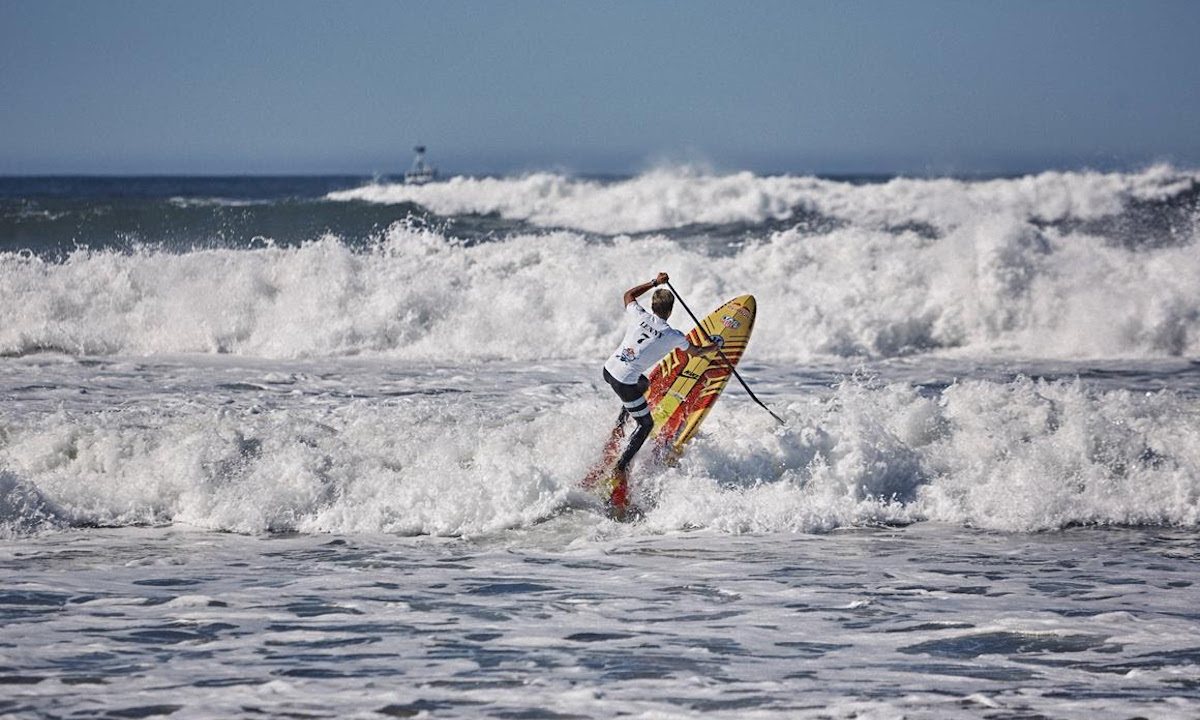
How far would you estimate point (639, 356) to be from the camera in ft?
33.1

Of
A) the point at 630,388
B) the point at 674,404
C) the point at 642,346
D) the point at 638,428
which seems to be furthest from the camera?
the point at 674,404

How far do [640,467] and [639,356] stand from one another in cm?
115

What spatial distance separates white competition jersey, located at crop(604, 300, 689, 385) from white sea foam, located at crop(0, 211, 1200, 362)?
7871 mm

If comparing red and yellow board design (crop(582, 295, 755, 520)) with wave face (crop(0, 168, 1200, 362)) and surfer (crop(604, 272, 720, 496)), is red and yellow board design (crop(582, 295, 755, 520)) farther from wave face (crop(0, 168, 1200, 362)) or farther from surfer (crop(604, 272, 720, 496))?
wave face (crop(0, 168, 1200, 362))

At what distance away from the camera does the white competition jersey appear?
999 centimetres

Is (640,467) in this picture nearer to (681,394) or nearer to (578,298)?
(681,394)

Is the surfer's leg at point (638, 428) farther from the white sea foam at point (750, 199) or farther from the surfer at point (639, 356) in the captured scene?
the white sea foam at point (750, 199)

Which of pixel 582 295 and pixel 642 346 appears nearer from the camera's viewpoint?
pixel 642 346

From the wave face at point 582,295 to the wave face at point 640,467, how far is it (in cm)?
637

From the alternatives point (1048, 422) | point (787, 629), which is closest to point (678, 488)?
point (787, 629)

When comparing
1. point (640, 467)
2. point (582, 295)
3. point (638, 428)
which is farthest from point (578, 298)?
point (638, 428)

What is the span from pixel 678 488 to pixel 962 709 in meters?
4.70

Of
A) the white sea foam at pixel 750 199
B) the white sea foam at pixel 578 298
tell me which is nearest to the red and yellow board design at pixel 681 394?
the white sea foam at pixel 578 298

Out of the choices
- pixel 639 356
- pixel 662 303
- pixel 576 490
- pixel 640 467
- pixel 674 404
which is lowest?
pixel 576 490
